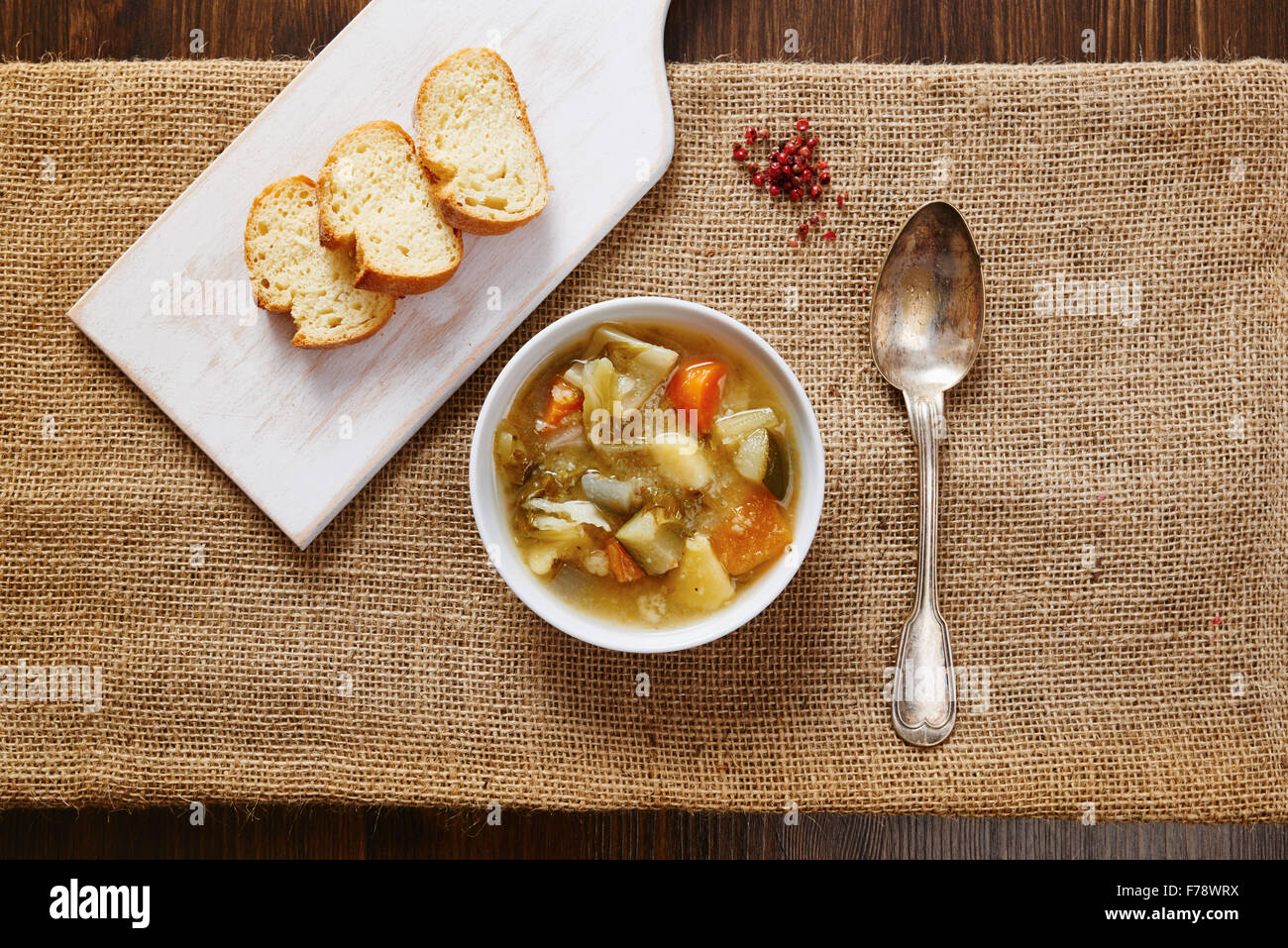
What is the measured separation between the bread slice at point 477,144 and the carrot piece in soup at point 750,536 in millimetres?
848

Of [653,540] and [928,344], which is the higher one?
[928,344]

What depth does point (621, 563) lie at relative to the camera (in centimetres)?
184

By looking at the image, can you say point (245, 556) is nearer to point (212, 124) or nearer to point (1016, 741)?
point (212, 124)

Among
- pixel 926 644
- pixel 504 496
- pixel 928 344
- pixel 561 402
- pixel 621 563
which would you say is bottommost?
pixel 926 644

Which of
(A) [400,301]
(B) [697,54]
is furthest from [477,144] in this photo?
(B) [697,54]

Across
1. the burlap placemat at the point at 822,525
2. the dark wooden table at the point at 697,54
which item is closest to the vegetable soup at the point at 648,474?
A: the burlap placemat at the point at 822,525

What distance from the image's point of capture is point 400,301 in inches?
80.7

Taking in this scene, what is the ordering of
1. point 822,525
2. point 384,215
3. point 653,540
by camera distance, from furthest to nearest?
point 822,525 → point 384,215 → point 653,540

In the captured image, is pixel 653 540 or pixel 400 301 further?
pixel 400 301

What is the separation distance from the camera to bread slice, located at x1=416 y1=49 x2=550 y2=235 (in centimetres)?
196

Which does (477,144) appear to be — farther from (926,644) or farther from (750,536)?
(926,644)

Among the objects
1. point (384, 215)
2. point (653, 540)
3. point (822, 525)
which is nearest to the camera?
point (653, 540)

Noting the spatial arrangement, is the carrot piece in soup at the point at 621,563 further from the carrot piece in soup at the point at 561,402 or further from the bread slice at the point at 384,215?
the bread slice at the point at 384,215

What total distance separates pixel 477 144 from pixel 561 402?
2.17 feet
